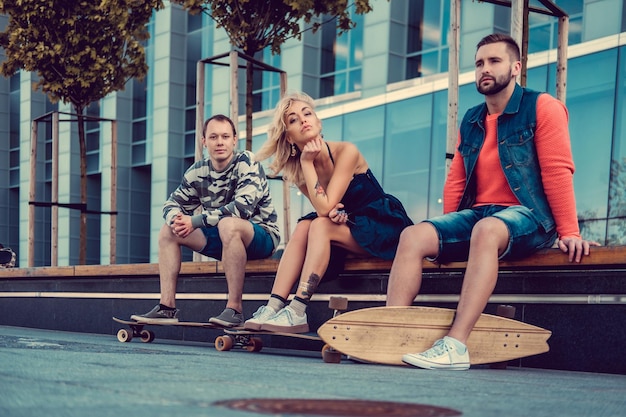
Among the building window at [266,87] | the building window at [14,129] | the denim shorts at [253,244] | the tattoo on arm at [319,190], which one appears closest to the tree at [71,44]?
the denim shorts at [253,244]

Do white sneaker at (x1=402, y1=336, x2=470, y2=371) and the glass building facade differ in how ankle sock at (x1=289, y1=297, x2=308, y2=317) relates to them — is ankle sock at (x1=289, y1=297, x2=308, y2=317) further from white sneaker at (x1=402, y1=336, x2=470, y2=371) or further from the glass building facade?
the glass building facade

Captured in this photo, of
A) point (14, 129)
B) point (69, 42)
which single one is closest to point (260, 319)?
point (69, 42)

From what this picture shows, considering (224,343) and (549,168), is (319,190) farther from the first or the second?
(549,168)

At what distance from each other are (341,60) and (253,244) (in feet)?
60.1

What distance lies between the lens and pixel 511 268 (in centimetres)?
534

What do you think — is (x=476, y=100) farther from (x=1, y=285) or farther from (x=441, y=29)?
(x=1, y=285)

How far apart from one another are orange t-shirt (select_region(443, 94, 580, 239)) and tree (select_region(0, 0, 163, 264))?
23.1ft

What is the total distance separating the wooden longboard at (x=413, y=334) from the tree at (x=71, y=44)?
Answer: 7456 millimetres

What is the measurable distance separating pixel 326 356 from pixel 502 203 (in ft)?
4.06

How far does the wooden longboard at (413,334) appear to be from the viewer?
4801mm

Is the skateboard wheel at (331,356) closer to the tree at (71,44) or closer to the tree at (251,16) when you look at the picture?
the tree at (251,16)

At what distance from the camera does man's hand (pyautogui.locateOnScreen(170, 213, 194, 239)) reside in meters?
6.70

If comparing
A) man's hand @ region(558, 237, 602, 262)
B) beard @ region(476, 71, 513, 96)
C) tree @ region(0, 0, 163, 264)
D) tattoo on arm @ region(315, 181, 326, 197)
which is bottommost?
man's hand @ region(558, 237, 602, 262)

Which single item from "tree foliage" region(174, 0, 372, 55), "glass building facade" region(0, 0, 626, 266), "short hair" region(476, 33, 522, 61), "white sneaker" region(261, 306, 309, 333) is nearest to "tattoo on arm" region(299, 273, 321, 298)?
"white sneaker" region(261, 306, 309, 333)
